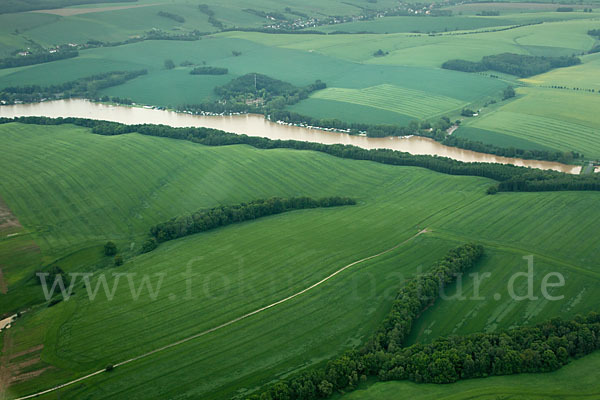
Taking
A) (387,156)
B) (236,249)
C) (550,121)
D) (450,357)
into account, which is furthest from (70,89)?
(450,357)

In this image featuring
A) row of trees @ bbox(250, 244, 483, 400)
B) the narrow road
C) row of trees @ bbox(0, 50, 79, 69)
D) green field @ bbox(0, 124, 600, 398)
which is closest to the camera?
row of trees @ bbox(250, 244, 483, 400)

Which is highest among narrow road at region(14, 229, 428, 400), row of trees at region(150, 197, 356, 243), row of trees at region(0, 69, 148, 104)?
row of trees at region(0, 69, 148, 104)

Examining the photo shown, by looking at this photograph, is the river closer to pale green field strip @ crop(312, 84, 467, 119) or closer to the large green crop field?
the large green crop field

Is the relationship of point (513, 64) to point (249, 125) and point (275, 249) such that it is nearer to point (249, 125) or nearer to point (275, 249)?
point (249, 125)

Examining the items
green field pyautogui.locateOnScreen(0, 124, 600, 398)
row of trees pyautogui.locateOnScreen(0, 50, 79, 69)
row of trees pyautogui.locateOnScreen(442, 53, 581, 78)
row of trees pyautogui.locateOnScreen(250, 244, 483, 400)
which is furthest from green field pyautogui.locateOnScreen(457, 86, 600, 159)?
row of trees pyautogui.locateOnScreen(0, 50, 79, 69)

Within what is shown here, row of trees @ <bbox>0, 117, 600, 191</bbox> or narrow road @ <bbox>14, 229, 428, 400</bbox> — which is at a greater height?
row of trees @ <bbox>0, 117, 600, 191</bbox>
